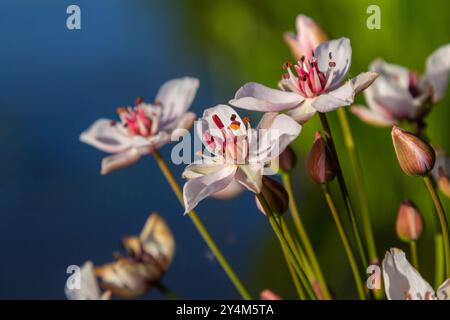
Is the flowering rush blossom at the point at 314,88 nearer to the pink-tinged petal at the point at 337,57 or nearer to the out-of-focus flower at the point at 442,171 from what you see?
the pink-tinged petal at the point at 337,57

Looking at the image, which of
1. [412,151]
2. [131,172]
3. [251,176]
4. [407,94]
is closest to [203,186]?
[251,176]

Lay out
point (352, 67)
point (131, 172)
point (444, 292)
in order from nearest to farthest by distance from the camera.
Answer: point (444, 292)
point (352, 67)
point (131, 172)

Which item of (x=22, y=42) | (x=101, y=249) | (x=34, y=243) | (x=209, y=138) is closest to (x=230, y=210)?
(x=101, y=249)

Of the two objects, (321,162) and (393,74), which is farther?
(393,74)

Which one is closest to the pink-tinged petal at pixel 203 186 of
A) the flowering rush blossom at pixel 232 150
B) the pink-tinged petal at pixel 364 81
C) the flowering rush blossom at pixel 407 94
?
the flowering rush blossom at pixel 232 150

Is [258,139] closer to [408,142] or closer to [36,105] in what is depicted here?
[408,142]

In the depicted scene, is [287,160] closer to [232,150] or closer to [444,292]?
[232,150]

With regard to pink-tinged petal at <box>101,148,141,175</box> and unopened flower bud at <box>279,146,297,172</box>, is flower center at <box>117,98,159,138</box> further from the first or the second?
unopened flower bud at <box>279,146,297,172</box>
